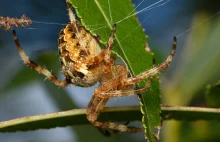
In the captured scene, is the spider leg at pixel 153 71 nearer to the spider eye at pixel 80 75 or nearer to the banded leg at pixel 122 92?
the banded leg at pixel 122 92

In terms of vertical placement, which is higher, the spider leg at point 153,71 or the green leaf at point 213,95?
the spider leg at point 153,71

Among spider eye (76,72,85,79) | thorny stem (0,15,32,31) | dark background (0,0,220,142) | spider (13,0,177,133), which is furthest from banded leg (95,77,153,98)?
thorny stem (0,15,32,31)

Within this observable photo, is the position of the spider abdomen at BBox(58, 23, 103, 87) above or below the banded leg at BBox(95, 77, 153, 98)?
above

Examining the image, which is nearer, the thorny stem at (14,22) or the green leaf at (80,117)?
the thorny stem at (14,22)

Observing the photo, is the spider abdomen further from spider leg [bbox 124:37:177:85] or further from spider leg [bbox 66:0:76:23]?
spider leg [bbox 124:37:177:85]

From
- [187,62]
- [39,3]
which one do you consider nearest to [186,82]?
[187,62]

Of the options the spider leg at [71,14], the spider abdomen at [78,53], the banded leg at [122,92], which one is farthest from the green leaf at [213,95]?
the spider leg at [71,14]

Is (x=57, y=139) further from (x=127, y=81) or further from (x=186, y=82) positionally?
(x=127, y=81)
